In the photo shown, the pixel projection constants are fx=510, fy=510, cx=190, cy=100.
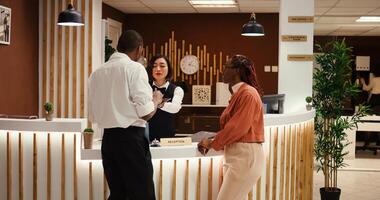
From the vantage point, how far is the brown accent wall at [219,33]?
10375mm

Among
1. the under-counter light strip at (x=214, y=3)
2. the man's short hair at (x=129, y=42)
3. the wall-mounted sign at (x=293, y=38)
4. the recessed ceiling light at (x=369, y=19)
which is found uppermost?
the under-counter light strip at (x=214, y=3)

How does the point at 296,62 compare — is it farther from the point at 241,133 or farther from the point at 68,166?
the point at 68,166

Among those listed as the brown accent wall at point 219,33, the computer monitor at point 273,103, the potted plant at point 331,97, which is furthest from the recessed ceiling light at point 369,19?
the computer monitor at point 273,103

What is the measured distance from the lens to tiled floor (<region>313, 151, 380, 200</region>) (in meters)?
6.93

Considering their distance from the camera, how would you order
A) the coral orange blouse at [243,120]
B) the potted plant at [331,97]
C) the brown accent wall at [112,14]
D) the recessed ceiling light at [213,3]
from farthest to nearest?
the brown accent wall at [112,14] < the recessed ceiling light at [213,3] < the potted plant at [331,97] < the coral orange blouse at [243,120]

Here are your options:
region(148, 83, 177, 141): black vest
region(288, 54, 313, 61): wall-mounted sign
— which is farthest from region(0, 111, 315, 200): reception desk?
region(288, 54, 313, 61): wall-mounted sign

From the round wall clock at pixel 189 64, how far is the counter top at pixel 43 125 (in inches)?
255

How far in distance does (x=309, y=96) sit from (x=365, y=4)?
314 cm

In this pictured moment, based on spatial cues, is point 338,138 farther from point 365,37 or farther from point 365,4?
point 365,37

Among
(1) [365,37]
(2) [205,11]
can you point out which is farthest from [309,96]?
(1) [365,37]

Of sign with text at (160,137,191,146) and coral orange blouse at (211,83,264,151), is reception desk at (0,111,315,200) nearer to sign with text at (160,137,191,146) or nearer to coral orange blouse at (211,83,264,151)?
sign with text at (160,137,191,146)

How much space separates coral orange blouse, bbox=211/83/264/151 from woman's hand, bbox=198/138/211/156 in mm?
177

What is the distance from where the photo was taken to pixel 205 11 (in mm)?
10219

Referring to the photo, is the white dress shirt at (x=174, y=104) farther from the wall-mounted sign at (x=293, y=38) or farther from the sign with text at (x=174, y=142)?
the wall-mounted sign at (x=293, y=38)
